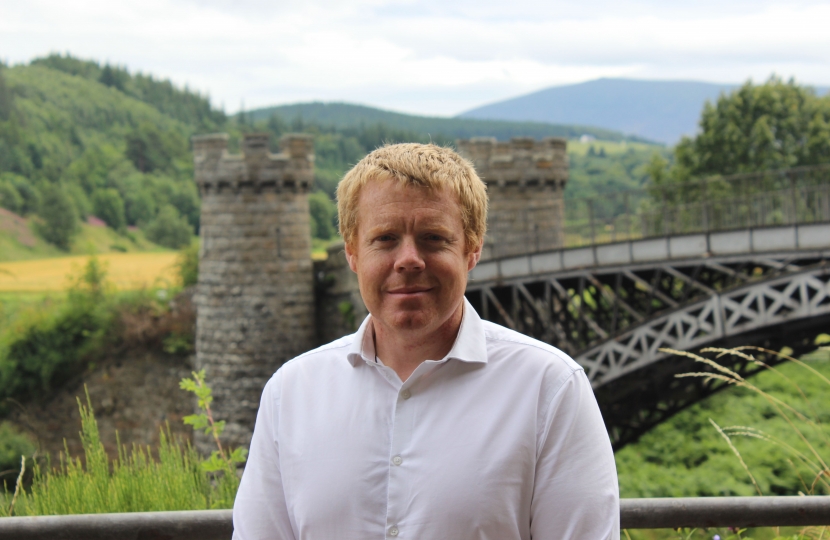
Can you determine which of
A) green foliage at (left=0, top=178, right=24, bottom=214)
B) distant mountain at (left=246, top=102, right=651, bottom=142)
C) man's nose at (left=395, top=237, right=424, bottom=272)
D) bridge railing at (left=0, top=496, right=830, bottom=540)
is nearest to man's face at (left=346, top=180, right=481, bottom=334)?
man's nose at (left=395, top=237, right=424, bottom=272)

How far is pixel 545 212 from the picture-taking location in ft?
66.1

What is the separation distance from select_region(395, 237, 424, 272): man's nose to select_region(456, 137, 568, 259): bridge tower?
17045 millimetres

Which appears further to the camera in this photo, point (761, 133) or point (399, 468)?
point (761, 133)

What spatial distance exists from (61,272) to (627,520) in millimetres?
35114

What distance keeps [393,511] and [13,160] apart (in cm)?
4230

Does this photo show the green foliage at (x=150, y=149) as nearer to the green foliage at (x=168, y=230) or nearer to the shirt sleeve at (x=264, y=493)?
the green foliage at (x=168, y=230)

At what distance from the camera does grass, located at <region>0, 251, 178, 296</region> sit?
32.3m

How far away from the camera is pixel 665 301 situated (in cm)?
1683

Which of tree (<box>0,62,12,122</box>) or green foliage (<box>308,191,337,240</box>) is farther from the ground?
tree (<box>0,62,12,122</box>)

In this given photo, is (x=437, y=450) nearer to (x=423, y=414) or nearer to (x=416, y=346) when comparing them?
(x=423, y=414)

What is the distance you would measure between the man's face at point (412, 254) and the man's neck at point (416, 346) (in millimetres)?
41

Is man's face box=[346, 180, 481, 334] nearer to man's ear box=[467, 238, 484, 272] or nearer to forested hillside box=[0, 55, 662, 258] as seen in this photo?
man's ear box=[467, 238, 484, 272]

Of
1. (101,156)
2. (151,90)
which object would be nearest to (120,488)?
(101,156)

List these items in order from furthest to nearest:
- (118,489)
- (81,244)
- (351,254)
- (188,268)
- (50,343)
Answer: (81,244) → (188,268) → (50,343) → (118,489) → (351,254)
